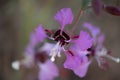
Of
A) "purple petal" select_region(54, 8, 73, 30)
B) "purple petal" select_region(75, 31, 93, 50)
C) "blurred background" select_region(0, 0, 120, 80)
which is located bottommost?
"blurred background" select_region(0, 0, 120, 80)

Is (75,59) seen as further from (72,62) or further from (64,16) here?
(64,16)

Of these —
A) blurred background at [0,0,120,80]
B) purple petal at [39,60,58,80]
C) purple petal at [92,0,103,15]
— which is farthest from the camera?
blurred background at [0,0,120,80]

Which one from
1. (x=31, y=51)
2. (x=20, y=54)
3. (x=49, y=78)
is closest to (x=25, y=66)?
(x=31, y=51)

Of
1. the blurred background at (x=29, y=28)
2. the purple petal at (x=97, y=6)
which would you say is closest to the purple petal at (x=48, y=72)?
the blurred background at (x=29, y=28)

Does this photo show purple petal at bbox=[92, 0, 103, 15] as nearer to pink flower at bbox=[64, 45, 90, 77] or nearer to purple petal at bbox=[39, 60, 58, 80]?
pink flower at bbox=[64, 45, 90, 77]

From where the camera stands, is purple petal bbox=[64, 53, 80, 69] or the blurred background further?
the blurred background

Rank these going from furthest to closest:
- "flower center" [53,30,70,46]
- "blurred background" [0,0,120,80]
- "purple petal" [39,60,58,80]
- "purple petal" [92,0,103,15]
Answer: "blurred background" [0,0,120,80]
"purple petal" [39,60,58,80]
"flower center" [53,30,70,46]
"purple petal" [92,0,103,15]

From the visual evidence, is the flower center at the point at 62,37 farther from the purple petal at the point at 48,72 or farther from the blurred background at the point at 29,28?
the blurred background at the point at 29,28

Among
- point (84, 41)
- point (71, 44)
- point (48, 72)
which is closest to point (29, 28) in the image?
point (48, 72)

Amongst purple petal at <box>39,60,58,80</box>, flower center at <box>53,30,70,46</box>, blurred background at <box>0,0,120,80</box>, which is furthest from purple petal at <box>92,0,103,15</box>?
blurred background at <box>0,0,120,80</box>
